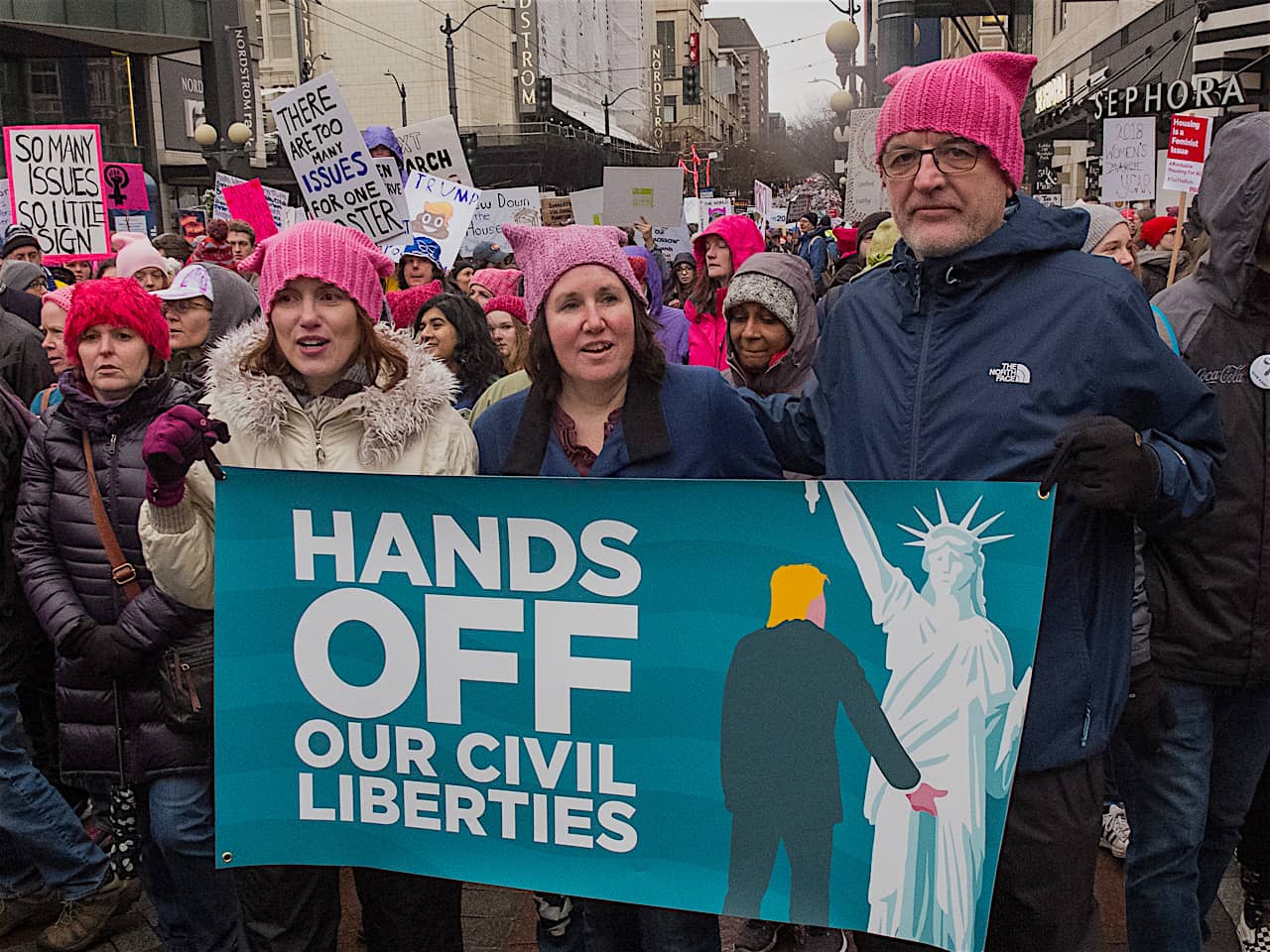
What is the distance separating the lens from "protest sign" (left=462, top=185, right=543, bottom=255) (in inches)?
531

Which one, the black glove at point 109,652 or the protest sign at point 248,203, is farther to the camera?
the protest sign at point 248,203

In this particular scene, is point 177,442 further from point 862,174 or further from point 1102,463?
point 862,174

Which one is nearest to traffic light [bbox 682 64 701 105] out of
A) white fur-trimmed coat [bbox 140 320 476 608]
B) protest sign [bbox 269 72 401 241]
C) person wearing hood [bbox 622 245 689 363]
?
protest sign [bbox 269 72 401 241]

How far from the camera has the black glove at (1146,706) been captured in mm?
2713

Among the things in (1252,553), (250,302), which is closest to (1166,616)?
(1252,553)

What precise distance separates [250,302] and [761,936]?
347 centimetres

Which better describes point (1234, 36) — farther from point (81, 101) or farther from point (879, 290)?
point (81, 101)

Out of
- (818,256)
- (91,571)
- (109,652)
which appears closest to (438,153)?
(818,256)

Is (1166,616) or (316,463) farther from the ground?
(316,463)

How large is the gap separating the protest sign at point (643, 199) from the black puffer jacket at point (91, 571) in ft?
35.7

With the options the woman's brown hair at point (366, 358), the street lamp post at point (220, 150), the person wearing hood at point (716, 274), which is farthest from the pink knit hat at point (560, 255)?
the street lamp post at point (220, 150)

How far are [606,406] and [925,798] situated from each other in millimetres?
1135

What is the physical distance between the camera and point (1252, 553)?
9.86ft

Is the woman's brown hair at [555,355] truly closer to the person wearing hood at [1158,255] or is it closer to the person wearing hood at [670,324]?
the person wearing hood at [1158,255]
